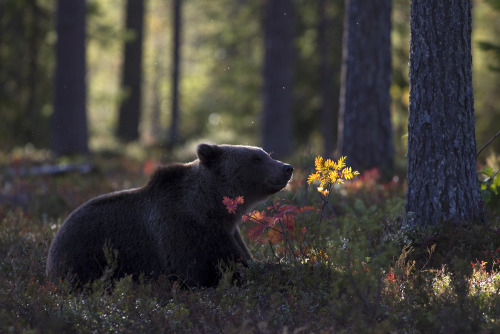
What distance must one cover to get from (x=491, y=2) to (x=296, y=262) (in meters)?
7.52

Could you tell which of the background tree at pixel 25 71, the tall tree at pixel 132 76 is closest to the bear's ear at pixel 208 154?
the background tree at pixel 25 71

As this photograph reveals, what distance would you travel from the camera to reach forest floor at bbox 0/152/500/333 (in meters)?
4.79

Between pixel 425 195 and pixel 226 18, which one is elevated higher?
pixel 226 18

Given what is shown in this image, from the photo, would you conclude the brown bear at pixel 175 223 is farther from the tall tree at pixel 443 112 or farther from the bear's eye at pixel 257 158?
the tall tree at pixel 443 112

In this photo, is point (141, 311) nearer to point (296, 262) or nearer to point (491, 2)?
point (296, 262)

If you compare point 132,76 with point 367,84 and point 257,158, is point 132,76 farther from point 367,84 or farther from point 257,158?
point 257,158

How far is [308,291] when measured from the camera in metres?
5.63

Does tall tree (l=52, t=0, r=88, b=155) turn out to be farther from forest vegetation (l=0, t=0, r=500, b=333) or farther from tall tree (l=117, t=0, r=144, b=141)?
tall tree (l=117, t=0, r=144, b=141)

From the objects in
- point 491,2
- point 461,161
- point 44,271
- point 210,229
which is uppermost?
point 491,2

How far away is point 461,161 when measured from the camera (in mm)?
6664

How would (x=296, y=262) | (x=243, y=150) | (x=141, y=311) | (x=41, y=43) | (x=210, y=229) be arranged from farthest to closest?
(x=41, y=43) → (x=243, y=150) → (x=210, y=229) → (x=296, y=262) → (x=141, y=311)

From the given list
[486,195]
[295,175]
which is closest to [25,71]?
[295,175]

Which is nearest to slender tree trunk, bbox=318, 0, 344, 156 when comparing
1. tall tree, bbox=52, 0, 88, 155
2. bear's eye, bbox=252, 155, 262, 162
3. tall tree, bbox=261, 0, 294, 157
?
tall tree, bbox=261, 0, 294, 157

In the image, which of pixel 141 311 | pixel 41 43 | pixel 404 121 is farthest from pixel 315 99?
pixel 141 311
